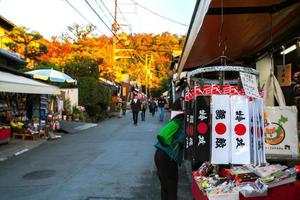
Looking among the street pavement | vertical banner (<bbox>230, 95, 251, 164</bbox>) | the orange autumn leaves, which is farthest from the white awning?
the orange autumn leaves

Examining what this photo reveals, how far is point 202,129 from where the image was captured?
3.89 metres

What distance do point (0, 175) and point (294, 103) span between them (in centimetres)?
738

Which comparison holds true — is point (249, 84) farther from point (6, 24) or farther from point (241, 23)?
point (6, 24)

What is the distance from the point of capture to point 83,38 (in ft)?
135

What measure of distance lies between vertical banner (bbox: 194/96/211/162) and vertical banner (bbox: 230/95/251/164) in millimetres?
227

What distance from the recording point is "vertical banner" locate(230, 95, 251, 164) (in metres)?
3.79

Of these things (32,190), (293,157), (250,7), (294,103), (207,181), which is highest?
(250,7)

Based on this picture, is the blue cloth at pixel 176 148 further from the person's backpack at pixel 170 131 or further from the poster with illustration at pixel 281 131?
the poster with illustration at pixel 281 131

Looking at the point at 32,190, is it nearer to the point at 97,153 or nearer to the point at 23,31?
the point at 97,153

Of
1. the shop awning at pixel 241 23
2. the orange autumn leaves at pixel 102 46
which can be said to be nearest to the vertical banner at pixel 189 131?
the shop awning at pixel 241 23

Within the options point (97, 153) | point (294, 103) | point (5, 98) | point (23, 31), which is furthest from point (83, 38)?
point (294, 103)

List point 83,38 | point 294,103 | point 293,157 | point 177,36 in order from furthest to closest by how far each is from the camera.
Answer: point 177,36
point 83,38
point 294,103
point 293,157

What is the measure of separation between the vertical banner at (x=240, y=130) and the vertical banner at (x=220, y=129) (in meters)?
0.05

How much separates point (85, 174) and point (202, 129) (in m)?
6.64
